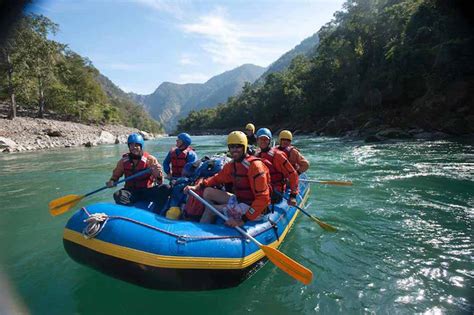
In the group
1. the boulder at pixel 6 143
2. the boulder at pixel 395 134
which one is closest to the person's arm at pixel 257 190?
the boulder at pixel 395 134

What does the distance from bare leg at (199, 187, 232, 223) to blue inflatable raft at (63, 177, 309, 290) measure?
1.96 feet

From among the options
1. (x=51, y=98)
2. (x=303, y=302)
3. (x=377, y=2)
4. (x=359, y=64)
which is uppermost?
(x=377, y=2)

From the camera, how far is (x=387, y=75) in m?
31.3

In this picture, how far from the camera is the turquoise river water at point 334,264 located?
3.58 metres

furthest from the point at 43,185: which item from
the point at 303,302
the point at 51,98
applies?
the point at 51,98

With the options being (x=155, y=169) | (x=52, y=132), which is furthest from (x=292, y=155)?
(x=52, y=132)

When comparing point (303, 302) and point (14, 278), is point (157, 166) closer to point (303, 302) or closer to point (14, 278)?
point (14, 278)

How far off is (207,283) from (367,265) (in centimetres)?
231

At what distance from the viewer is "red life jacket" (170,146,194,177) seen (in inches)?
269

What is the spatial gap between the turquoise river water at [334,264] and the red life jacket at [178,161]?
7.83 ft

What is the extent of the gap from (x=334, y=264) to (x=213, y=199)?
6.28 ft

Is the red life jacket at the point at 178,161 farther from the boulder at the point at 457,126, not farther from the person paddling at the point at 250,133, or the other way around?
the boulder at the point at 457,126

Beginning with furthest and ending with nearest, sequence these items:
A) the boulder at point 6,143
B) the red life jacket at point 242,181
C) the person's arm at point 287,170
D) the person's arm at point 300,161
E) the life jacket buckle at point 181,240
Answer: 1. the boulder at point 6,143
2. the person's arm at point 300,161
3. the person's arm at point 287,170
4. the red life jacket at point 242,181
5. the life jacket buckle at point 181,240

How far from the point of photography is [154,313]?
11.3ft
